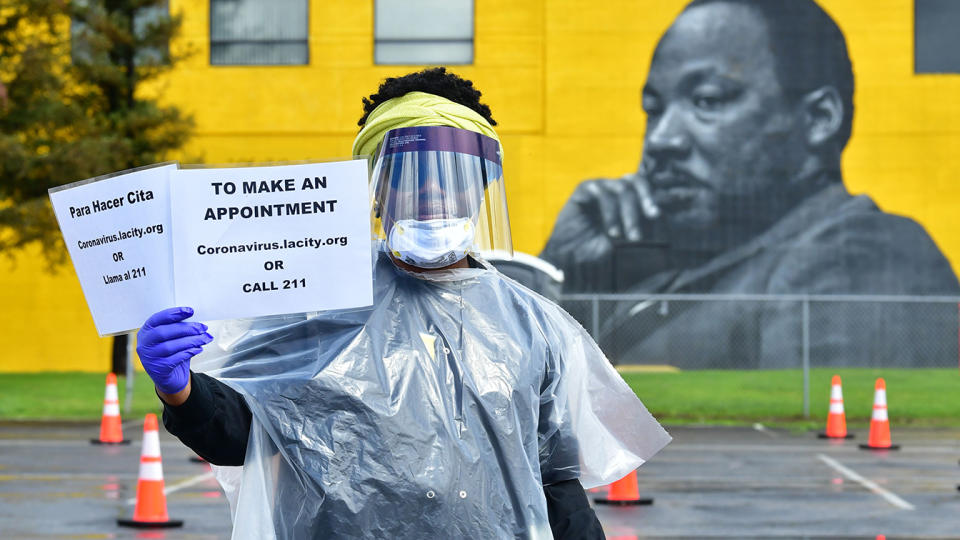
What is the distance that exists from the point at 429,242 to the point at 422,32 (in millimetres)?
24163

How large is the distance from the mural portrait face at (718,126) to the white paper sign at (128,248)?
23.9 m

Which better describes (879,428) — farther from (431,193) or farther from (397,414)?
(397,414)

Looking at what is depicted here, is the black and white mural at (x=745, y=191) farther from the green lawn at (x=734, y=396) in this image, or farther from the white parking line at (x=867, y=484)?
the white parking line at (x=867, y=484)

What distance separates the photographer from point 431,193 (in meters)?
3.11

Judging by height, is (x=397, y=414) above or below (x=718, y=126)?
below

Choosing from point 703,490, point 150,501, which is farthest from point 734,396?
point 150,501

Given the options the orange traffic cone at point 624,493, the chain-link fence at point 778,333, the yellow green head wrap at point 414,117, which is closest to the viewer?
the yellow green head wrap at point 414,117

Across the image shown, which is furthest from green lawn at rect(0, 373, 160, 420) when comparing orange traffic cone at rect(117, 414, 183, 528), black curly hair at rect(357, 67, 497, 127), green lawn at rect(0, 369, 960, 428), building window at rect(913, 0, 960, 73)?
black curly hair at rect(357, 67, 497, 127)

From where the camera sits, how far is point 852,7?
85.8 feet

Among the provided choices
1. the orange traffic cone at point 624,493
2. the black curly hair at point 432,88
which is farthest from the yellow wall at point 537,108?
the black curly hair at point 432,88

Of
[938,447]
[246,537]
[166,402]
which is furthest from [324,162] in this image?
[938,447]

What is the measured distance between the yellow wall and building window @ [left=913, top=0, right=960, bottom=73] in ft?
0.63

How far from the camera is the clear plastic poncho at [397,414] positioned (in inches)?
113

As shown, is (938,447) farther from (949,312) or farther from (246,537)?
(246,537)
